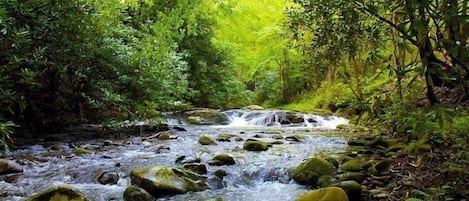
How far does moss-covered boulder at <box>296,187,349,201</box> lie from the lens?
3338mm

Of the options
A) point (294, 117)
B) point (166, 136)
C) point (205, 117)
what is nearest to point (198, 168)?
point (166, 136)

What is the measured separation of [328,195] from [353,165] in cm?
122

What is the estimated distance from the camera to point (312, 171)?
14.1ft

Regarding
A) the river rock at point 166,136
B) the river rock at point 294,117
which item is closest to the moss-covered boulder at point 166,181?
the river rock at point 166,136

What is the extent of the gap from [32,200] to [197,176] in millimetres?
1690

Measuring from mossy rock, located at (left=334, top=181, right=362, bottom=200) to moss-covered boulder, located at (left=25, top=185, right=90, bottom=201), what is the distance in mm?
2367

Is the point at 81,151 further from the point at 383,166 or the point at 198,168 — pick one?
the point at 383,166

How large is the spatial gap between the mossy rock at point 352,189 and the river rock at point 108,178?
8.05 feet

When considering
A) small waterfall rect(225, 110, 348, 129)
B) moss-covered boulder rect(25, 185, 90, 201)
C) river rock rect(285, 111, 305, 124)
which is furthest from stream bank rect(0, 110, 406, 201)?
river rock rect(285, 111, 305, 124)

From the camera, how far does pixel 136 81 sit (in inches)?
279

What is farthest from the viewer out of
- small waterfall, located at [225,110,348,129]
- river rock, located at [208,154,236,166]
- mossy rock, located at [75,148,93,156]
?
small waterfall, located at [225,110,348,129]

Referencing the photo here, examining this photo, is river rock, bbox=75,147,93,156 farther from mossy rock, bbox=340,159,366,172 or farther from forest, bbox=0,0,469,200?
mossy rock, bbox=340,159,366,172

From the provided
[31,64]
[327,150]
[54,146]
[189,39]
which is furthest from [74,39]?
[189,39]

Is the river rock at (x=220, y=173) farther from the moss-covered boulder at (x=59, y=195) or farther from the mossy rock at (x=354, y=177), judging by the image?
the moss-covered boulder at (x=59, y=195)
